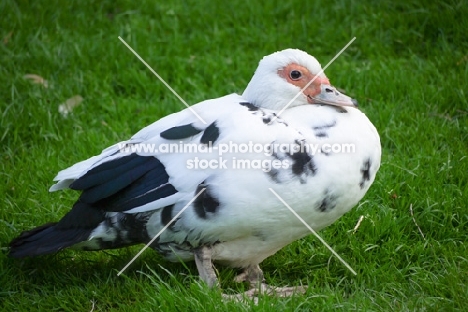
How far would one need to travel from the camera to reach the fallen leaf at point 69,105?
5.32 m

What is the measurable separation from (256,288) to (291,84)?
91 cm

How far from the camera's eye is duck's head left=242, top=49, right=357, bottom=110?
3.59m

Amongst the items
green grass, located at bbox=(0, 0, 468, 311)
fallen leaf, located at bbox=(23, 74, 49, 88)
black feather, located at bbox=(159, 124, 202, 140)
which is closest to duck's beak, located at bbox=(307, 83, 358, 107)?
black feather, located at bbox=(159, 124, 202, 140)

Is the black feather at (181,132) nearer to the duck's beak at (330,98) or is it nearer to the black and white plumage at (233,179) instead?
the black and white plumage at (233,179)

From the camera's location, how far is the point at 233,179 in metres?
3.32

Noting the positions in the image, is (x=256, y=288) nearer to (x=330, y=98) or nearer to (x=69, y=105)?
(x=330, y=98)

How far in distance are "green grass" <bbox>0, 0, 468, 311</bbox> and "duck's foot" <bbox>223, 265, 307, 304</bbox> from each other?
0.23 feet

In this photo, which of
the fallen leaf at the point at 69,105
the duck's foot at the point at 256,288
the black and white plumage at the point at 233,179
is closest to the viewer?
the black and white plumage at the point at 233,179

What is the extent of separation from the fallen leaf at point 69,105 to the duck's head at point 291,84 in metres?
2.08

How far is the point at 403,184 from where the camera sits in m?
4.33

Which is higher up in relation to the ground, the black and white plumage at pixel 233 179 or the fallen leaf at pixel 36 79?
the black and white plumage at pixel 233 179

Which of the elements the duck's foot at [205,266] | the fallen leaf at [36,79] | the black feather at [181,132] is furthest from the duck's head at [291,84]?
the fallen leaf at [36,79]

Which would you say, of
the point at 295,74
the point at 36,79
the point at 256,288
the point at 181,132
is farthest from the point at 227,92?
the point at 256,288

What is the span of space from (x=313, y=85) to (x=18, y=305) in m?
1.64
